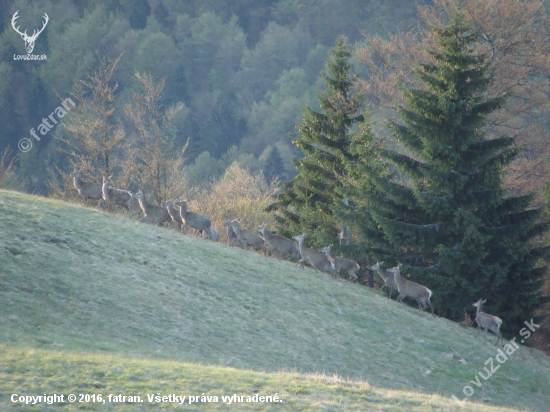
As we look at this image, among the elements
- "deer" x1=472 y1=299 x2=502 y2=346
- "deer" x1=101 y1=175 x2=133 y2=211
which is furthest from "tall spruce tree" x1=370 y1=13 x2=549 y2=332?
"deer" x1=101 y1=175 x2=133 y2=211

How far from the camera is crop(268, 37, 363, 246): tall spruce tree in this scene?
94.4 ft

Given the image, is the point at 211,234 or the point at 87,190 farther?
the point at 211,234

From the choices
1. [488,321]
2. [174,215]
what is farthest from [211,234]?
[488,321]

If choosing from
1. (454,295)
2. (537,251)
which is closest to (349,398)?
(454,295)

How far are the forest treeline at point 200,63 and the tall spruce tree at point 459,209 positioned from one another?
47814 millimetres

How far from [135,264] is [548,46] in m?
28.1

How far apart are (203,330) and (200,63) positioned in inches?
3219

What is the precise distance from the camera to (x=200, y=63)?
Result: 92250mm

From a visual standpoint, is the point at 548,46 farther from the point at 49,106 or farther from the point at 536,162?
the point at 49,106

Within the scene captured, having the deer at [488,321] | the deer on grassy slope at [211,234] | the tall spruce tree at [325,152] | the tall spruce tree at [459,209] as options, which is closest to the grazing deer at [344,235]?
the tall spruce tree at [325,152]

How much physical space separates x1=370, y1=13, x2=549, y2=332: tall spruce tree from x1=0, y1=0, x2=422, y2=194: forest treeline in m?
47.8

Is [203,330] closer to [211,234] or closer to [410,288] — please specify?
[211,234]

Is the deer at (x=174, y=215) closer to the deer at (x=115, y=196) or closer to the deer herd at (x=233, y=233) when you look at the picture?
the deer herd at (x=233, y=233)

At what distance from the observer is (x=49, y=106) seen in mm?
79188
